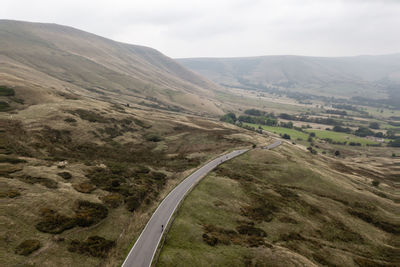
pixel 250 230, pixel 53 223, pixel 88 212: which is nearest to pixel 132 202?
pixel 88 212

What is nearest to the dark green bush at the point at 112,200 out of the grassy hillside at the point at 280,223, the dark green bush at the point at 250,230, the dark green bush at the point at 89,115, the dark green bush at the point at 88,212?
the dark green bush at the point at 88,212

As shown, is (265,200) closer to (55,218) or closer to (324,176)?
(324,176)

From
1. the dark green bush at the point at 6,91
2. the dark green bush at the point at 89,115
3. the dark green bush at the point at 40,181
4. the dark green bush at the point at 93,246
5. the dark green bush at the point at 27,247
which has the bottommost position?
the dark green bush at the point at 93,246

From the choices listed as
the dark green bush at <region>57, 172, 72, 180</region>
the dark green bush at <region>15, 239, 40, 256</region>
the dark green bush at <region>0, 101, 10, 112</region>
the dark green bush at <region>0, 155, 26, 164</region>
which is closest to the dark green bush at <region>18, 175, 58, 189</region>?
the dark green bush at <region>57, 172, 72, 180</region>

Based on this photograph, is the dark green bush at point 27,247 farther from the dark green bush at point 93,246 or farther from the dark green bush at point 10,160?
the dark green bush at point 10,160

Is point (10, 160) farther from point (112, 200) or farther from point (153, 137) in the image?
point (153, 137)

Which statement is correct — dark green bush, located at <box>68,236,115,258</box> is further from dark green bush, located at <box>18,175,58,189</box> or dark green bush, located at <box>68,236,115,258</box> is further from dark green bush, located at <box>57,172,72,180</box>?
dark green bush, located at <box>57,172,72,180</box>

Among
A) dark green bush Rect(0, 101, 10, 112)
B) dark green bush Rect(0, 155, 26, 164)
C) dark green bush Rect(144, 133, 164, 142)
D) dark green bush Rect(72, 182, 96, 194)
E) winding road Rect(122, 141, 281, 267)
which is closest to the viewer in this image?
winding road Rect(122, 141, 281, 267)
